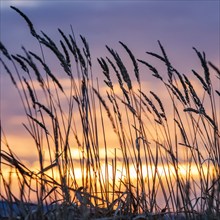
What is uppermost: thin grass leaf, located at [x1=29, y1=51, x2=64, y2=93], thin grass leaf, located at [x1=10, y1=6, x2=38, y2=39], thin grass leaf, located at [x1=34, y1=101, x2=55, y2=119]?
thin grass leaf, located at [x1=10, y1=6, x2=38, y2=39]

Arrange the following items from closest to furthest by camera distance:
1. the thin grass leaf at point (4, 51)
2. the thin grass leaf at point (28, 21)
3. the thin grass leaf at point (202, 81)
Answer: the thin grass leaf at point (4, 51)
the thin grass leaf at point (28, 21)
the thin grass leaf at point (202, 81)

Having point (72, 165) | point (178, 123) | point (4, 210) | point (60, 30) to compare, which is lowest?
point (4, 210)

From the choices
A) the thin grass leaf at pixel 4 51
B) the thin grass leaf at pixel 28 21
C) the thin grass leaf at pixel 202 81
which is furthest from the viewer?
the thin grass leaf at pixel 202 81

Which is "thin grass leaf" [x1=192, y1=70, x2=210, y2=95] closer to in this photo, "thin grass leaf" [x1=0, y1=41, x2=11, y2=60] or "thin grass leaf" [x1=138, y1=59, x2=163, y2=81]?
"thin grass leaf" [x1=138, y1=59, x2=163, y2=81]

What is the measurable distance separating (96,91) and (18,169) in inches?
22.3

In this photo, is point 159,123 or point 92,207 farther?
point 159,123

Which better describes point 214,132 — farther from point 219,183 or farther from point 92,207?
point 92,207

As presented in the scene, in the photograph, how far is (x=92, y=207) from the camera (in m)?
3.04

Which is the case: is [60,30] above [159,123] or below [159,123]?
above

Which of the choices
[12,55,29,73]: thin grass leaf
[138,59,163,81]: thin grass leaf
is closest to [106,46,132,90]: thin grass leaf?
[138,59,163,81]: thin grass leaf

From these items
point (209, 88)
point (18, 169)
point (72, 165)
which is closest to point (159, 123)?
point (209, 88)

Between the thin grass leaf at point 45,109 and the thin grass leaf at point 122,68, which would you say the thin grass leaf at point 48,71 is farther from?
the thin grass leaf at point 122,68

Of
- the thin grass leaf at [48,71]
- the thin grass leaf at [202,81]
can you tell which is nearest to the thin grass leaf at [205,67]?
the thin grass leaf at [202,81]

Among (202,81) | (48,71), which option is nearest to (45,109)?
(48,71)
